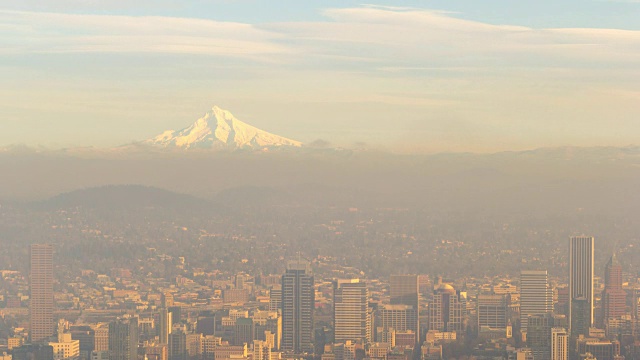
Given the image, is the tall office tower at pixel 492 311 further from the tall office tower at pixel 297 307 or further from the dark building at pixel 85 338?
the dark building at pixel 85 338

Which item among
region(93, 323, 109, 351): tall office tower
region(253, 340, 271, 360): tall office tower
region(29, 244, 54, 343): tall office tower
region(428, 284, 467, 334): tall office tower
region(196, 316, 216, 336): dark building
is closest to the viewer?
region(93, 323, 109, 351): tall office tower

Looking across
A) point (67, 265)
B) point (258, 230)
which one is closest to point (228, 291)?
point (258, 230)

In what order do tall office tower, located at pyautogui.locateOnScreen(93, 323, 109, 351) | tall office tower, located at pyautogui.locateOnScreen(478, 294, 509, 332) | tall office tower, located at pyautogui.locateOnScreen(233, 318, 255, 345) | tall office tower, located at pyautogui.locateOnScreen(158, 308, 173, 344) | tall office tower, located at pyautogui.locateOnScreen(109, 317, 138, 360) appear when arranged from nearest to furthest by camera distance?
tall office tower, located at pyautogui.locateOnScreen(109, 317, 138, 360), tall office tower, located at pyautogui.locateOnScreen(93, 323, 109, 351), tall office tower, located at pyautogui.locateOnScreen(233, 318, 255, 345), tall office tower, located at pyautogui.locateOnScreen(158, 308, 173, 344), tall office tower, located at pyautogui.locateOnScreen(478, 294, 509, 332)

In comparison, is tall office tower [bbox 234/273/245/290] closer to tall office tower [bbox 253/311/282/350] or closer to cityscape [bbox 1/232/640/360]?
cityscape [bbox 1/232/640/360]

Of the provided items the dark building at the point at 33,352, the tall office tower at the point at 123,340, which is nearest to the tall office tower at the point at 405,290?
the tall office tower at the point at 123,340

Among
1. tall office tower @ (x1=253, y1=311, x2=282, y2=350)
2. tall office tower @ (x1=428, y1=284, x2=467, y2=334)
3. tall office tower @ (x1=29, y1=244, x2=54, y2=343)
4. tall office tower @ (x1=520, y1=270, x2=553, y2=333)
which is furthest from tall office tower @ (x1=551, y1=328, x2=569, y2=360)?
tall office tower @ (x1=29, y1=244, x2=54, y2=343)

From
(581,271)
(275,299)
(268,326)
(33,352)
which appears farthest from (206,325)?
(581,271)

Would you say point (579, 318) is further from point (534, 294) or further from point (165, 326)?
point (165, 326)
